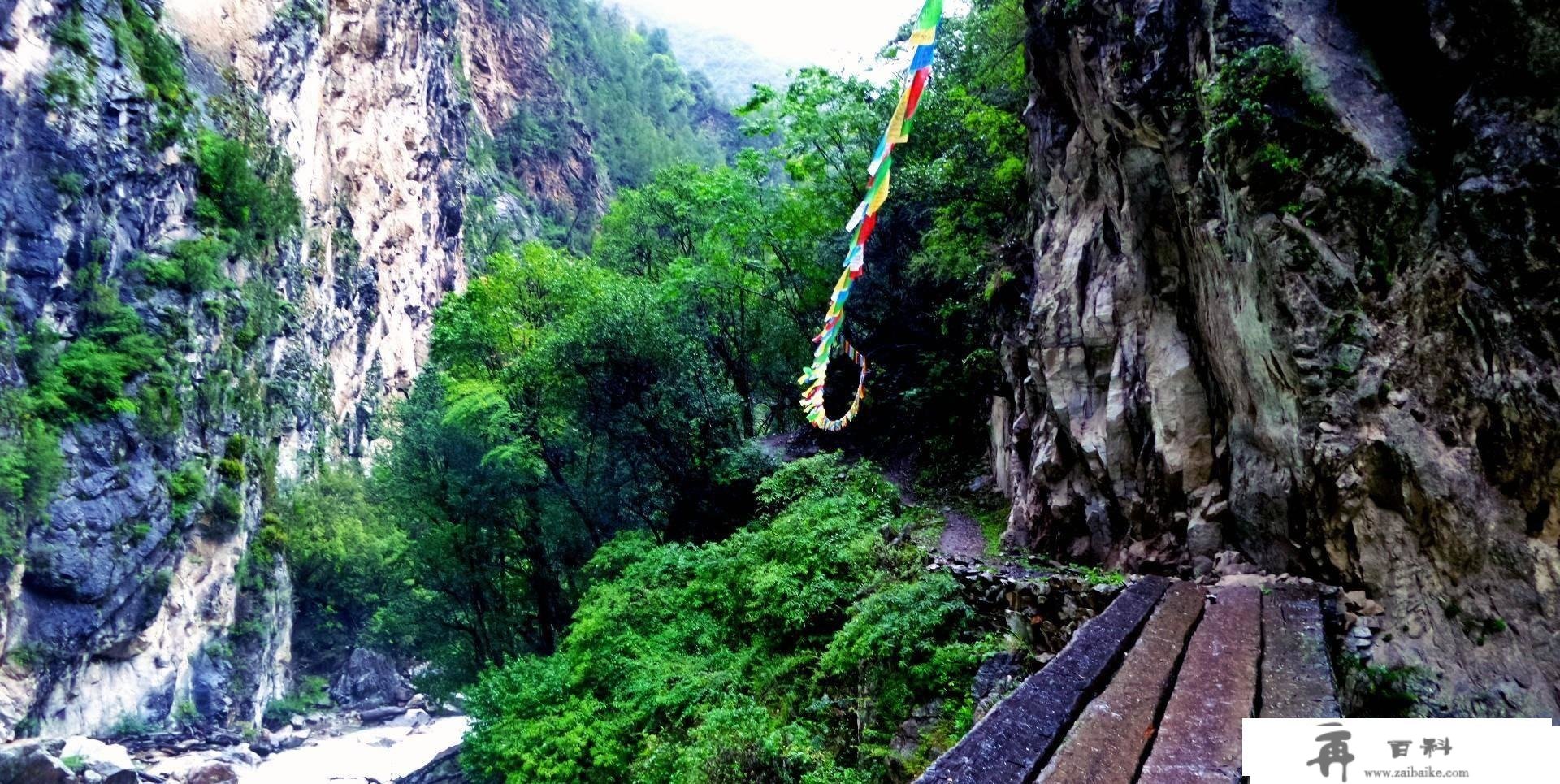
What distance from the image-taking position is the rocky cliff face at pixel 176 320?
20.6 m

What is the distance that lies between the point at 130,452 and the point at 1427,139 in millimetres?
29045

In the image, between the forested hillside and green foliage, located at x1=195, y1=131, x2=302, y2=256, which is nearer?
the forested hillside

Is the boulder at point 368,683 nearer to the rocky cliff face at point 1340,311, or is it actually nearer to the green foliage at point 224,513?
the green foliage at point 224,513

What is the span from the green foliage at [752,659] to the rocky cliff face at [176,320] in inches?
614

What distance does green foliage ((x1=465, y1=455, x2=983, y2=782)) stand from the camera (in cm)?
754

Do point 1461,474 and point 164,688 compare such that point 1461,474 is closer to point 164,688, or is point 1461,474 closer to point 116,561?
point 116,561

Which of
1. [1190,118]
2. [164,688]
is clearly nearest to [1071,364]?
[1190,118]

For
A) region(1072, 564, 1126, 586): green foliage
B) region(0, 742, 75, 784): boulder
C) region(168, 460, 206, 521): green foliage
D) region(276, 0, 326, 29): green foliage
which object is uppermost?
region(276, 0, 326, 29): green foliage

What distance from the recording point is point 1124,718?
3596 millimetres

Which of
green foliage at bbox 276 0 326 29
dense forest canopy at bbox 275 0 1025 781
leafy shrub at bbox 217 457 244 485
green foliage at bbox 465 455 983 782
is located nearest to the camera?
green foliage at bbox 465 455 983 782

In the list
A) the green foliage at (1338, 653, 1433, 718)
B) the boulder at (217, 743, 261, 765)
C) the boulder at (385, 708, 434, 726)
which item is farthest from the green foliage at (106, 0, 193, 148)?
the green foliage at (1338, 653, 1433, 718)

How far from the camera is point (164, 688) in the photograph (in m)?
24.3

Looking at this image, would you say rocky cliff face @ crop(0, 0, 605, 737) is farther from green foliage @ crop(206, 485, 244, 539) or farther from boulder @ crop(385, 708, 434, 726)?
boulder @ crop(385, 708, 434, 726)

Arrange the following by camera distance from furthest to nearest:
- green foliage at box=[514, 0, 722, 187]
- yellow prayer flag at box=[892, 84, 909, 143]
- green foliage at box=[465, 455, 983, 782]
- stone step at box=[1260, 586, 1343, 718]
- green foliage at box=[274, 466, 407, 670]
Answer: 1. green foliage at box=[514, 0, 722, 187]
2. green foliage at box=[274, 466, 407, 670]
3. green foliage at box=[465, 455, 983, 782]
4. yellow prayer flag at box=[892, 84, 909, 143]
5. stone step at box=[1260, 586, 1343, 718]
